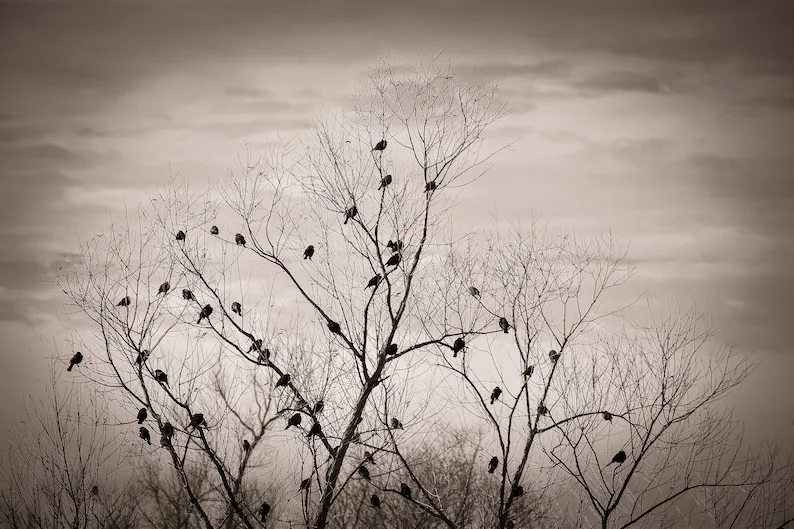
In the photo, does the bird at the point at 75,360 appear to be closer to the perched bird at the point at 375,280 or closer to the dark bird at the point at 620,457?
the perched bird at the point at 375,280

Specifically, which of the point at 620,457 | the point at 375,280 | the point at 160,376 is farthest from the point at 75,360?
the point at 620,457

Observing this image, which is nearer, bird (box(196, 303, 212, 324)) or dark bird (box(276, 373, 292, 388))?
dark bird (box(276, 373, 292, 388))

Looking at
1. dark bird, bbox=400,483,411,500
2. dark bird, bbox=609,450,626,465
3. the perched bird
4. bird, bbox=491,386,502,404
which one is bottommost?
dark bird, bbox=400,483,411,500

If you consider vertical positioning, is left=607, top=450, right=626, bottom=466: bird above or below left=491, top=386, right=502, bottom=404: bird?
below

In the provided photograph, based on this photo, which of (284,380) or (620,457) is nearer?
(284,380)

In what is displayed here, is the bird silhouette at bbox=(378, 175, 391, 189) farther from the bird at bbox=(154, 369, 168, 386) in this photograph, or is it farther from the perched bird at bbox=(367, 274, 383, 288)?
the bird at bbox=(154, 369, 168, 386)

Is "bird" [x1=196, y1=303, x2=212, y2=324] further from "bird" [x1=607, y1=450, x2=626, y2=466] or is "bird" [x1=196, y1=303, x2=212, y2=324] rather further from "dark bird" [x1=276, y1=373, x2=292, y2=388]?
"bird" [x1=607, y1=450, x2=626, y2=466]

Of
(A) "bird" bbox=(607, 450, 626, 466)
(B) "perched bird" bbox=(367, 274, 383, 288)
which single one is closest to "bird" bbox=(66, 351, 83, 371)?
(B) "perched bird" bbox=(367, 274, 383, 288)

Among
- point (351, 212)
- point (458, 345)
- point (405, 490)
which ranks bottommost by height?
point (405, 490)

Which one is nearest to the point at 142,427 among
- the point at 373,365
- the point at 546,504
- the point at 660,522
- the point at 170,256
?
the point at 170,256

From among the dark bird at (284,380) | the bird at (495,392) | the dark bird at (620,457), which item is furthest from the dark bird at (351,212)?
the dark bird at (620,457)

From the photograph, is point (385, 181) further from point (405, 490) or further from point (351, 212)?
point (405, 490)

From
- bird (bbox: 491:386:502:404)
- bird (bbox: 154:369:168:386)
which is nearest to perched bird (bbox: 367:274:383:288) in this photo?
bird (bbox: 491:386:502:404)

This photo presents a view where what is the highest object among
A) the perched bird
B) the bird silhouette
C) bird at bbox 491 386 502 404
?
the bird silhouette
